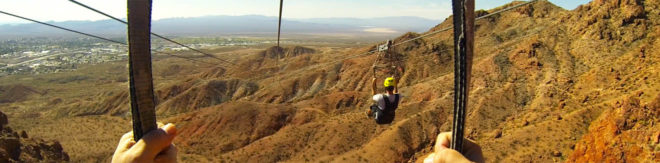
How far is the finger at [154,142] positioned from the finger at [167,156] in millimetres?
34

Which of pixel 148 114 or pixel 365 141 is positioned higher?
pixel 148 114

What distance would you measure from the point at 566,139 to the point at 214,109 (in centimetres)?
3683

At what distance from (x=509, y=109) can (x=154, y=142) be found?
33.3 m

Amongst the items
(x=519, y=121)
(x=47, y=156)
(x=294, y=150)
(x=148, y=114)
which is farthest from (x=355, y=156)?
(x=148, y=114)

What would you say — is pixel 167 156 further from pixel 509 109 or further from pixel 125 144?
pixel 509 109

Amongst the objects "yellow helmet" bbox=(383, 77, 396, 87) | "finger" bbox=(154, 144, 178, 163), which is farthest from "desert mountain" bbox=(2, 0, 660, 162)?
"finger" bbox=(154, 144, 178, 163)

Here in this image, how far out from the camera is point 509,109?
100.0ft

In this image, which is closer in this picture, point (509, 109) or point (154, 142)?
point (154, 142)

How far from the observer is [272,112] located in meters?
40.3

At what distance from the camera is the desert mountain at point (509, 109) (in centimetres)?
2091

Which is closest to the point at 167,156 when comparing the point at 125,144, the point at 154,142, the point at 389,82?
the point at 154,142

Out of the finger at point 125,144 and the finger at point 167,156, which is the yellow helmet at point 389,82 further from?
the finger at point 125,144

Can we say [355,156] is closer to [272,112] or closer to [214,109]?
[272,112]

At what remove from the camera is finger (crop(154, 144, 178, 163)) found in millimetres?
2121
